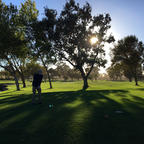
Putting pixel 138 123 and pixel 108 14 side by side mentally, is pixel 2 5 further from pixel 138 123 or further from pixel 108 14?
pixel 138 123

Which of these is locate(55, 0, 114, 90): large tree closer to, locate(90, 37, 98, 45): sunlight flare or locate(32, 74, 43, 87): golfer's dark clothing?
locate(90, 37, 98, 45): sunlight flare

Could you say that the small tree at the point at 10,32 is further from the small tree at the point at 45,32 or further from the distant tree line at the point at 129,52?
the distant tree line at the point at 129,52

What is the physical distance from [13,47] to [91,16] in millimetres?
19615

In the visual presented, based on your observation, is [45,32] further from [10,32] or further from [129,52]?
[129,52]

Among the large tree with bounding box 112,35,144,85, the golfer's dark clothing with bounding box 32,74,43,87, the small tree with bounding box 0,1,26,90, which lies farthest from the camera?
the large tree with bounding box 112,35,144,85

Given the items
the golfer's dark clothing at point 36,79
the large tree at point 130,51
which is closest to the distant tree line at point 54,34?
the large tree at point 130,51

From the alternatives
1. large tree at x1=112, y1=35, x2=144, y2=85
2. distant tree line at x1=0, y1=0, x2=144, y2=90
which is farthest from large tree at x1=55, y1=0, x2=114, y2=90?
large tree at x1=112, y1=35, x2=144, y2=85

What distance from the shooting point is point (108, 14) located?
28.8 metres

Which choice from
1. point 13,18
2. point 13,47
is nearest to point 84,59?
point 13,47

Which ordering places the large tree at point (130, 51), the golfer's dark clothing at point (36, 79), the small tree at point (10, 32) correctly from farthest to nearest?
the large tree at point (130, 51), the small tree at point (10, 32), the golfer's dark clothing at point (36, 79)

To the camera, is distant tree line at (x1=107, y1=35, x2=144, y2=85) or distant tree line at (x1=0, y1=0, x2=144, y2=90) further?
distant tree line at (x1=107, y1=35, x2=144, y2=85)

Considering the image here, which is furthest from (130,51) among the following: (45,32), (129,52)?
(45,32)

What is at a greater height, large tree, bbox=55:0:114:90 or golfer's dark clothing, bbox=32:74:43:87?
large tree, bbox=55:0:114:90

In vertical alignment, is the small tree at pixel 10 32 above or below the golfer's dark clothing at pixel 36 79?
above
